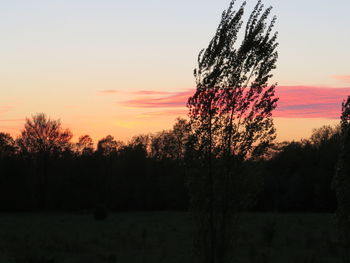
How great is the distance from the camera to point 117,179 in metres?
70.8

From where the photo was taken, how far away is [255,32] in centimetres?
1349

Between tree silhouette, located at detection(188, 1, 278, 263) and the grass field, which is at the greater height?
tree silhouette, located at detection(188, 1, 278, 263)

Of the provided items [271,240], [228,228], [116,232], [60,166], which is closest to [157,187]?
[60,166]

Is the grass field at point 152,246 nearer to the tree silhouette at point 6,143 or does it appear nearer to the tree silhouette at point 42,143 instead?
the tree silhouette at point 42,143

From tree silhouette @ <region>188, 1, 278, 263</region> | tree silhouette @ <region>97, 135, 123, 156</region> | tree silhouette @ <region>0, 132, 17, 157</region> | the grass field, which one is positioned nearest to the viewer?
tree silhouette @ <region>188, 1, 278, 263</region>

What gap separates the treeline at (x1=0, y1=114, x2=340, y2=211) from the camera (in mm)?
60750

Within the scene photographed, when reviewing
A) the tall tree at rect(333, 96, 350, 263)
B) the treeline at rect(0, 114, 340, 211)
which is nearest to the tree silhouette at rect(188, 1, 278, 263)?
the tall tree at rect(333, 96, 350, 263)

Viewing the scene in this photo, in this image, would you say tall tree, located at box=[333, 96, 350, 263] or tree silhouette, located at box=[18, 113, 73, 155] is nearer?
tall tree, located at box=[333, 96, 350, 263]

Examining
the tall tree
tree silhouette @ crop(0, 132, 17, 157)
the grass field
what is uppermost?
tree silhouette @ crop(0, 132, 17, 157)

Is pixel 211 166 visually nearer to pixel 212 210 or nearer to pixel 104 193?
pixel 212 210

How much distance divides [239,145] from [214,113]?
3.44ft

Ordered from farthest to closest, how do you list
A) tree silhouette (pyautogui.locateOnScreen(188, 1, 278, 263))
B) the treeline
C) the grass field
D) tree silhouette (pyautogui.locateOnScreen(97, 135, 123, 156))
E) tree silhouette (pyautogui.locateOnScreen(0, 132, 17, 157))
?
1. tree silhouette (pyautogui.locateOnScreen(97, 135, 123, 156))
2. tree silhouette (pyautogui.locateOnScreen(0, 132, 17, 157))
3. the treeline
4. the grass field
5. tree silhouette (pyautogui.locateOnScreen(188, 1, 278, 263))

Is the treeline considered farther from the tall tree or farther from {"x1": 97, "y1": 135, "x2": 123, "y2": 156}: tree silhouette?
the tall tree

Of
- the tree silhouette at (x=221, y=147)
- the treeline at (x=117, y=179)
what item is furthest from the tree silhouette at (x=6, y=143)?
the tree silhouette at (x=221, y=147)
